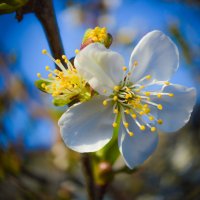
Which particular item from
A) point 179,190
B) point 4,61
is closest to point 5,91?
point 4,61

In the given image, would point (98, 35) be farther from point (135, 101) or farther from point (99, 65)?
point (135, 101)

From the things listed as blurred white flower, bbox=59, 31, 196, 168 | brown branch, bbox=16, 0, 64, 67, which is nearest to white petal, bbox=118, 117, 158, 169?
blurred white flower, bbox=59, 31, 196, 168

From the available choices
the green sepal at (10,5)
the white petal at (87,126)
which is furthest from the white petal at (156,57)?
the green sepal at (10,5)

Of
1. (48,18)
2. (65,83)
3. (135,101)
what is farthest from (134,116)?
(48,18)

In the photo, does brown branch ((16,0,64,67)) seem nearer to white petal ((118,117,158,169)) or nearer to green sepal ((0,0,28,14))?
green sepal ((0,0,28,14))

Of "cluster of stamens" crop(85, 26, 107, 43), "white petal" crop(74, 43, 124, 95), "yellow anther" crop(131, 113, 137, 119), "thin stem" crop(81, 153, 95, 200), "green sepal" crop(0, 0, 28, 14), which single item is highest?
"green sepal" crop(0, 0, 28, 14)

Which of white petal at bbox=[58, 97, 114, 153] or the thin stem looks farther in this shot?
the thin stem
